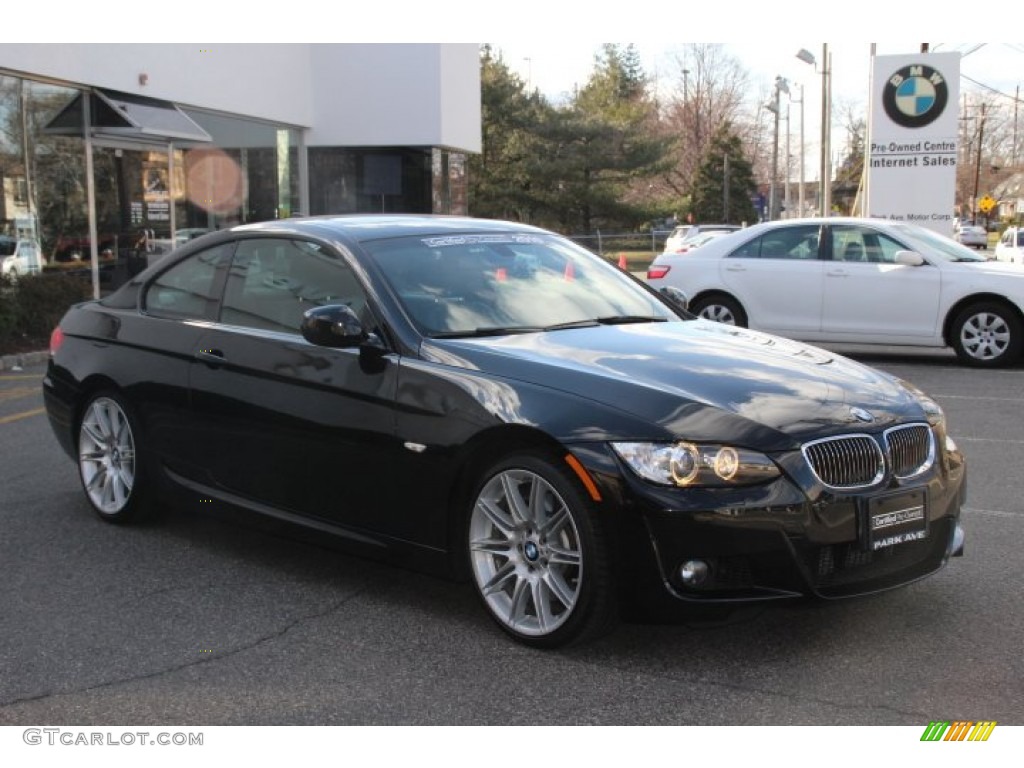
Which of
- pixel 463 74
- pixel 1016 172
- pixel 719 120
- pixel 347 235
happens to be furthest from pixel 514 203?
pixel 1016 172

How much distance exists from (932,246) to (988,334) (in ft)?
3.70

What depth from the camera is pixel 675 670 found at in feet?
12.6

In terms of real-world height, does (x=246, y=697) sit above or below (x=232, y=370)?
below

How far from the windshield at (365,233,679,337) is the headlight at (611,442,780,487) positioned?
1097mm

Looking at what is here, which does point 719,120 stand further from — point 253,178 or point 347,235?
point 347,235

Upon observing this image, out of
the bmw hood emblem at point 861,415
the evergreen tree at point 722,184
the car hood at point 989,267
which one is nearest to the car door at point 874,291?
the car hood at point 989,267

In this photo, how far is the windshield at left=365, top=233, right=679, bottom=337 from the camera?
4.64 metres

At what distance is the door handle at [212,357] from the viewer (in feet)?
16.7

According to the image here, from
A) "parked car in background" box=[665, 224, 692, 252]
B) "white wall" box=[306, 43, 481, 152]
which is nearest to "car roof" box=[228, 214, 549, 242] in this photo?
"white wall" box=[306, 43, 481, 152]

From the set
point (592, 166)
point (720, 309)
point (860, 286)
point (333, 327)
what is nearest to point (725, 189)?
point (592, 166)

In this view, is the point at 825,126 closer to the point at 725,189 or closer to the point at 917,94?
the point at 917,94

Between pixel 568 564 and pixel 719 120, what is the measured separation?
80.3 metres

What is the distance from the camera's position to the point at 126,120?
60.3 feet

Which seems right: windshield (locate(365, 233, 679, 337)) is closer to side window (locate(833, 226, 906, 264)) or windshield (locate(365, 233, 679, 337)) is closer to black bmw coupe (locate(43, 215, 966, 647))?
black bmw coupe (locate(43, 215, 966, 647))
